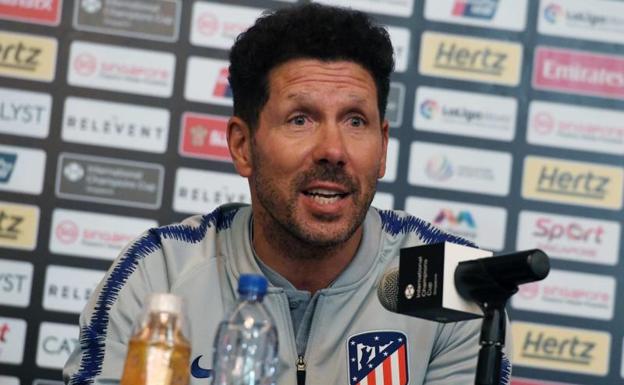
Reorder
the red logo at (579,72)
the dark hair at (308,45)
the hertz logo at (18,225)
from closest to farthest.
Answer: the dark hair at (308,45), the hertz logo at (18,225), the red logo at (579,72)

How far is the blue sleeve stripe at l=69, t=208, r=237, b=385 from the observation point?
195cm

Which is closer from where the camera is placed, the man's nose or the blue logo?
the man's nose

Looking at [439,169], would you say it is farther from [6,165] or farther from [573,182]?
[6,165]

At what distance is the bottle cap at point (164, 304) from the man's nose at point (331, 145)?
674 mm

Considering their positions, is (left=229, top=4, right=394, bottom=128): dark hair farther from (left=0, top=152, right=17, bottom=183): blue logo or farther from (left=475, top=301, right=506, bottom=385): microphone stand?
(left=0, top=152, right=17, bottom=183): blue logo

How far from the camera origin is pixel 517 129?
3574 millimetres

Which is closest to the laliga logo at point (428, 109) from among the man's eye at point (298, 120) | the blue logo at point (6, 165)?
the blue logo at point (6, 165)

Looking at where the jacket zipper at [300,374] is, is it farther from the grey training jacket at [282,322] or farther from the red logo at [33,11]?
the red logo at [33,11]

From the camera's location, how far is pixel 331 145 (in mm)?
1991

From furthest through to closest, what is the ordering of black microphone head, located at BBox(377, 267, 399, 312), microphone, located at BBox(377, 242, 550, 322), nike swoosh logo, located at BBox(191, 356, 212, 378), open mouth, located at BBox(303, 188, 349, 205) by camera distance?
open mouth, located at BBox(303, 188, 349, 205)
nike swoosh logo, located at BBox(191, 356, 212, 378)
black microphone head, located at BBox(377, 267, 399, 312)
microphone, located at BBox(377, 242, 550, 322)

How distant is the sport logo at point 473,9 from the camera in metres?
3.60

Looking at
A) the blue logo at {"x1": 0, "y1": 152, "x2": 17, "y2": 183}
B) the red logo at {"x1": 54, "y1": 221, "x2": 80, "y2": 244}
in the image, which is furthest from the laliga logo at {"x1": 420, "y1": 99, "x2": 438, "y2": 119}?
the blue logo at {"x1": 0, "y1": 152, "x2": 17, "y2": 183}

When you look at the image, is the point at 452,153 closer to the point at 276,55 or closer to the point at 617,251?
the point at 617,251

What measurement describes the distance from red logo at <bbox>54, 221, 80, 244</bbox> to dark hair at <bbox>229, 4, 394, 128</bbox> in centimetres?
133
